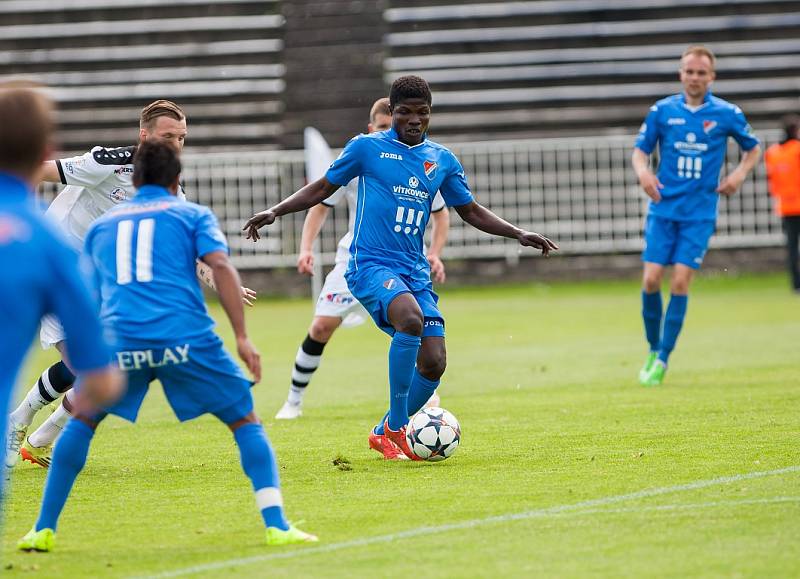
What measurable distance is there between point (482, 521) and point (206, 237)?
1640 millimetres

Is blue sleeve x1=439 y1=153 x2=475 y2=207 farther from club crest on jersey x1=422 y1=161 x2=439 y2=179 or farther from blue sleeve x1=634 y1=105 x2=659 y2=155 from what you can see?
blue sleeve x1=634 y1=105 x2=659 y2=155

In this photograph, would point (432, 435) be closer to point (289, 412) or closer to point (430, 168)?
point (430, 168)

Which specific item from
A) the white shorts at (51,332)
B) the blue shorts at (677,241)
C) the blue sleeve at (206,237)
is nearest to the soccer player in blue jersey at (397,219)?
the white shorts at (51,332)

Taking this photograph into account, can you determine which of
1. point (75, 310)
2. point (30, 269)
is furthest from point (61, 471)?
point (30, 269)

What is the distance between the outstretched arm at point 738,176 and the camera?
10.8 meters

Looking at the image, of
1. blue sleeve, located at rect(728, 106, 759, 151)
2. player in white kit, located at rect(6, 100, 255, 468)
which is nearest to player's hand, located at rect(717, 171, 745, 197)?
blue sleeve, located at rect(728, 106, 759, 151)

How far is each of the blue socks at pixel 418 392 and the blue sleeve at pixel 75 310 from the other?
374 cm

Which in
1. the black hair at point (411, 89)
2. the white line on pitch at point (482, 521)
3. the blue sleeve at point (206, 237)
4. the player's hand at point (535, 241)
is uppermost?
the black hair at point (411, 89)

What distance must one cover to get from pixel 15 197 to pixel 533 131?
783 inches

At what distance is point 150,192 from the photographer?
216 inches

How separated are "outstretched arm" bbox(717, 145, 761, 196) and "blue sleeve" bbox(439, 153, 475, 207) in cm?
358

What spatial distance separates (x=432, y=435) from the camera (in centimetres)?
732

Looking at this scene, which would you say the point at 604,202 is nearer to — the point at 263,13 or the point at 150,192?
the point at 263,13

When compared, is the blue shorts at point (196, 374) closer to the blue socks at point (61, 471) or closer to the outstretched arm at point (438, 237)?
the blue socks at point (61, 471)
